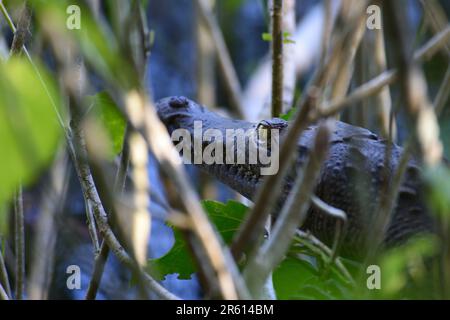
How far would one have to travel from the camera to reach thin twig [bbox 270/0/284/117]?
38.9 inches

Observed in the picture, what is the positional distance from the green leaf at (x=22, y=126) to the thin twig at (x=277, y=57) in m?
0.66

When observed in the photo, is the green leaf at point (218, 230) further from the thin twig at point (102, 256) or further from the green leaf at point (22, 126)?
the green leaf at point (22, 126)

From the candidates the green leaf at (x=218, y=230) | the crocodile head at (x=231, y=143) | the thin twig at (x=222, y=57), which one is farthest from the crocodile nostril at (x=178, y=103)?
the thin twig at (x=222, y=57)

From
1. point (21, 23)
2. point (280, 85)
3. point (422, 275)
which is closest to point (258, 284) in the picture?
point (422, 275)

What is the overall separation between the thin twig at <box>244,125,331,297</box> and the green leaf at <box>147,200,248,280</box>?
0.29 m

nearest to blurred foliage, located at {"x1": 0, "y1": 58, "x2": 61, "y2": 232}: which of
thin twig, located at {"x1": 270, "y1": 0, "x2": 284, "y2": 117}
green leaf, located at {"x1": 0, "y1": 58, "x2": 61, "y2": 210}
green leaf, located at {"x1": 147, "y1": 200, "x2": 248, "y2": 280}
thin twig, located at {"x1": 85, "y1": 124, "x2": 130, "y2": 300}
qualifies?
green leaf, located at {"x1": 0, "y1": 58, "x2": 61, "y2": 210}

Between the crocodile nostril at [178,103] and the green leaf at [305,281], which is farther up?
the crocodile nostril at [178,103]

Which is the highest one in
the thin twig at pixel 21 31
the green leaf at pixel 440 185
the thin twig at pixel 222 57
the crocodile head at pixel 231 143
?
the thin twig at pixel 222 57

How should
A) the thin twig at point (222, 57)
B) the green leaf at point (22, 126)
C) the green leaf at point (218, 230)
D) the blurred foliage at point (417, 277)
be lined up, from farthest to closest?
the thin twig at point (222, 57) → the green leaf at point (218, 230) → the blurred foliage at point (417, 277) → the green leaf at point (22, 126)

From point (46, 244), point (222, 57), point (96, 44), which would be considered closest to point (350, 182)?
point (96, 44)

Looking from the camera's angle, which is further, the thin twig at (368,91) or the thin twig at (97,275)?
the thin twig at (97,275)

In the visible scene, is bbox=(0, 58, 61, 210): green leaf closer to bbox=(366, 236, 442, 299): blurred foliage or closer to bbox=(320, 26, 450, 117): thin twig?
bbox=(320, 26, 450, 117): thin twig

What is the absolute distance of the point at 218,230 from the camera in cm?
77

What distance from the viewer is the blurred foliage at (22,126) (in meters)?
0.35
